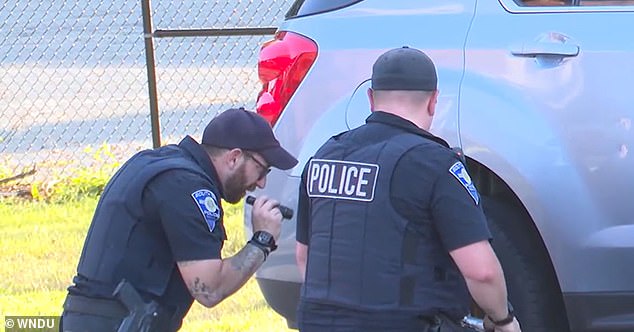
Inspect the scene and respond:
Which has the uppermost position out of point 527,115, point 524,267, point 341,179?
point 527,115

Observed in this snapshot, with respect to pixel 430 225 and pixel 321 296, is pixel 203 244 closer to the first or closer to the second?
pixel 321 296

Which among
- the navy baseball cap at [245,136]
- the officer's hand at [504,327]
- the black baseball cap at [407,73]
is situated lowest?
the officer's hand at [504,327]

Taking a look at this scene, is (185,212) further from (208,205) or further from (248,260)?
(248,260)

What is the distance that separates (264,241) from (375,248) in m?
→ 0.59

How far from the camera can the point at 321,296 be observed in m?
3.12

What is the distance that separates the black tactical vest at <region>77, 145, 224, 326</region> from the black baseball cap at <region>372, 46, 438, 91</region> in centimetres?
67

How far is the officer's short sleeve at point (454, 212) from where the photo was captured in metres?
2.97

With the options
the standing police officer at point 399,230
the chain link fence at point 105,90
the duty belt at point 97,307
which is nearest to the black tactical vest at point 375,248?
the standing police officer at point 399,230

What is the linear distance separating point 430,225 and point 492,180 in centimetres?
117

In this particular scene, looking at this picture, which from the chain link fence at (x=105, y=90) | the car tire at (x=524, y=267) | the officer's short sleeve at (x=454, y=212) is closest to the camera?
the officer's short sleeve at (x=454, y=212)

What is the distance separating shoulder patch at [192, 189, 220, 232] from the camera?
3369 millimetres

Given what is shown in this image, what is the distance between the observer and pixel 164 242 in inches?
136

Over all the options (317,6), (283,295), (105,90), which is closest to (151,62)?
(317,6)

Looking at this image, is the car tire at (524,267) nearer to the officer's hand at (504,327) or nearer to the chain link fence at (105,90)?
the officer's hand at (504,327)
